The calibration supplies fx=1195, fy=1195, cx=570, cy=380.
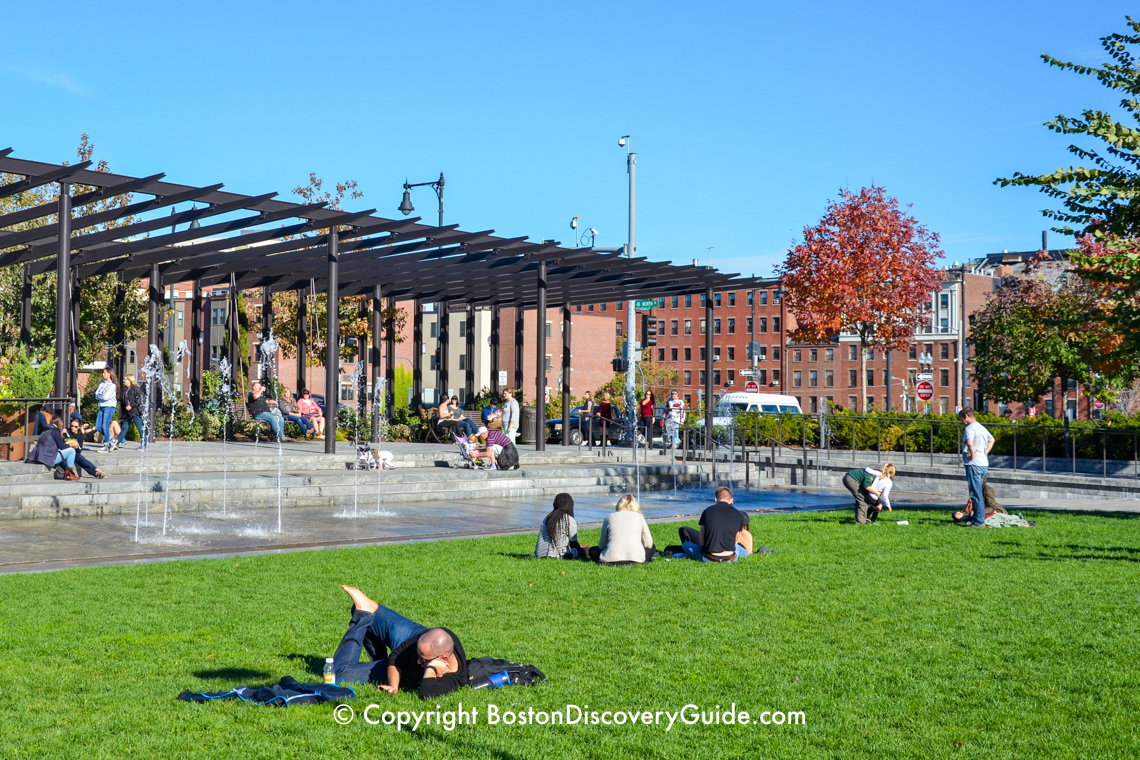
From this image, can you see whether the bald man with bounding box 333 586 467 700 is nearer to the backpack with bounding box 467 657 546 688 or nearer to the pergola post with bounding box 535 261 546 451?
the backpack with bounding box 467 657 546 688

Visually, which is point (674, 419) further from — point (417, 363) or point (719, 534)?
point (719, 534)

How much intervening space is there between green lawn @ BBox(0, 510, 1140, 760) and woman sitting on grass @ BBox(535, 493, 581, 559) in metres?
0.49

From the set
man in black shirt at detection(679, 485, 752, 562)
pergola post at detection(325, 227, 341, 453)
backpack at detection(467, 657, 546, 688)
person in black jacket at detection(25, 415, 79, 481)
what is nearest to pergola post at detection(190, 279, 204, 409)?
pergola post at detection(325, 227, 341, 453)

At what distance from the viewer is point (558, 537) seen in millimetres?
12297

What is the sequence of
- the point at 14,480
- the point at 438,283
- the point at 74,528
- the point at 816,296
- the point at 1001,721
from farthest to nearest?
1. the point at 816,296
2. the point at 438,283
3. the point at 14,480
4. the point at 74,528
5. the point at 1001,721

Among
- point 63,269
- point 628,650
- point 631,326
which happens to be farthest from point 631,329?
point 628,650

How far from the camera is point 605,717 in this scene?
5.86 m

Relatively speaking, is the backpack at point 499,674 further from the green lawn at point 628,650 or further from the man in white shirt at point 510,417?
the man in white shirt at point 510,417

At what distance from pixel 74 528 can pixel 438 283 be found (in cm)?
1889

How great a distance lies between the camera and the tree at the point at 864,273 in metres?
40.7

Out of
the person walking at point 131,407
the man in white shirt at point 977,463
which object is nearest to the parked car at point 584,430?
the person walking at point 131,407

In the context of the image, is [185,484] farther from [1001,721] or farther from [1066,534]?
[1001,721]

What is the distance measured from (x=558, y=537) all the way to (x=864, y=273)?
30.7 m

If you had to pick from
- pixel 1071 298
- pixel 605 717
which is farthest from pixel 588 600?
pixel 1071 298
